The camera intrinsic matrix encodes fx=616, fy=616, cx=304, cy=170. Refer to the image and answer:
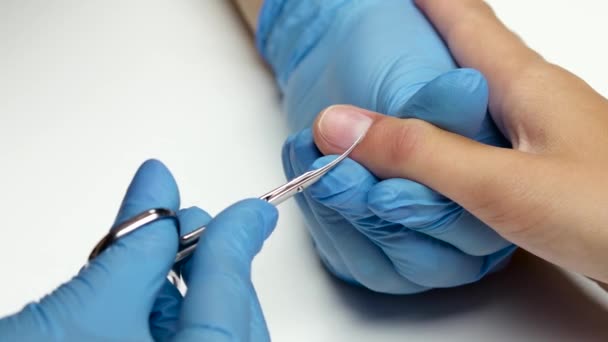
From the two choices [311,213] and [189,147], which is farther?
[189,147]

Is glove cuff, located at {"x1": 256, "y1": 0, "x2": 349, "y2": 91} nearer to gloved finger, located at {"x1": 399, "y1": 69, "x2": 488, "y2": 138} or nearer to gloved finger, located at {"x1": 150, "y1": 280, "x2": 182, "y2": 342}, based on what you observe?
gloved finger, located at {"x1": 399, "y1": 69, "x2": 488, "y2": 138}

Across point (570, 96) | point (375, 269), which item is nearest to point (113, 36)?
point (375, 269)

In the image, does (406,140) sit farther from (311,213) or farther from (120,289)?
(120,289)

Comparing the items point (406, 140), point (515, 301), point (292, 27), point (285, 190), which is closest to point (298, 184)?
point (285, 190)

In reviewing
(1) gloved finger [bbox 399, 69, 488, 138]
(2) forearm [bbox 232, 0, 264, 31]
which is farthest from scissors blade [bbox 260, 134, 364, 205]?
(2) forearm [bbox 232, 0, 264, 31]

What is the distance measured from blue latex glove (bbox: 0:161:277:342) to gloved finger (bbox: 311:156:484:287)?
0.24 feet

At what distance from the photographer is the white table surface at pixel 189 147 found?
75 centimetres

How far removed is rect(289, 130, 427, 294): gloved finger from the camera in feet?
2.35

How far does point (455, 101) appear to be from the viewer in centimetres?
63

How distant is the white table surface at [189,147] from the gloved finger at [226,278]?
0.19m

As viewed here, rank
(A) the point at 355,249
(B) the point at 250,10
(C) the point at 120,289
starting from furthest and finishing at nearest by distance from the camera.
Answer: (B) the point at 250,10, (A) the point at 355,249, (C) the point at 120,289

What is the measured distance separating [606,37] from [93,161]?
34.5 inches

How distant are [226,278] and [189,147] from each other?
44cm

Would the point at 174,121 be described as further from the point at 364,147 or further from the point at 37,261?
the point at 364,147
